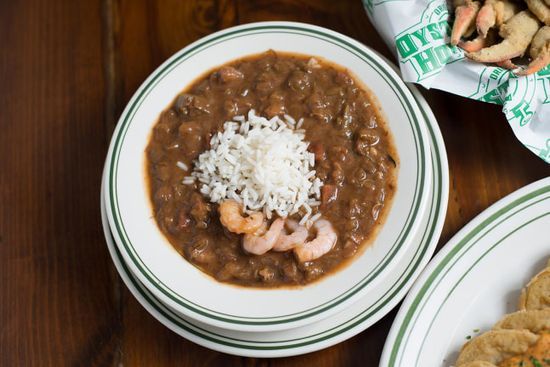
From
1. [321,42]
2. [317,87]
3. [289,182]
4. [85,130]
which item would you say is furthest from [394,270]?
[85,130]

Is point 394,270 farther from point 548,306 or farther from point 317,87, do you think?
point 317,87

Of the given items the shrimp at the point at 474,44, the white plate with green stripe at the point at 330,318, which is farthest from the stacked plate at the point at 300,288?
the shrimp at the point at 474,44

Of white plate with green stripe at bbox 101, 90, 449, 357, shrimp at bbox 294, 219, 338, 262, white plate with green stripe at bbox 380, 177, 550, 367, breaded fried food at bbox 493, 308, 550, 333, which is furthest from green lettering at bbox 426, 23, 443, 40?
breaded fried food at bbox 493, 308, 550, 333

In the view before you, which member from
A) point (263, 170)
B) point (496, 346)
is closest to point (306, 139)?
point (263, 170)

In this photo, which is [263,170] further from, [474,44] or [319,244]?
[474,44]

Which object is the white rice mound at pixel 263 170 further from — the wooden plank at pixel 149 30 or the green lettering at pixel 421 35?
the wooden plank at pixel 149 30

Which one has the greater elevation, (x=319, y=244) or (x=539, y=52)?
(x=539, y=52)

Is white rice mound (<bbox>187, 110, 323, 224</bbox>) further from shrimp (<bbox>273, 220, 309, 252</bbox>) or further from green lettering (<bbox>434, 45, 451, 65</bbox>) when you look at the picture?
green lettering (<bbox>434, 45, 451, 65</bbox>)
